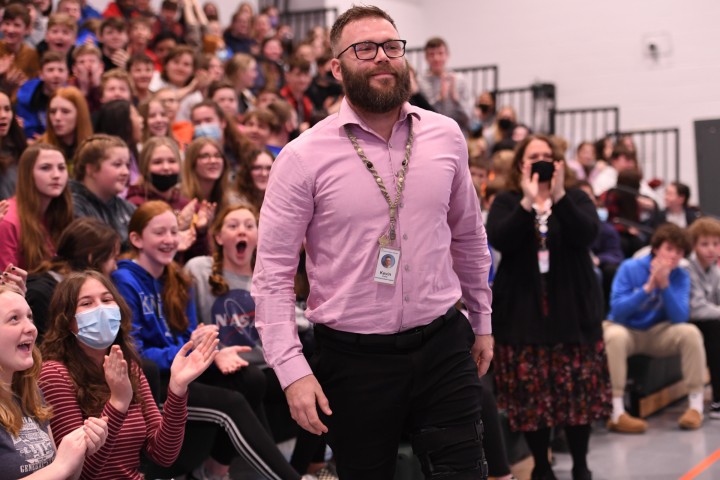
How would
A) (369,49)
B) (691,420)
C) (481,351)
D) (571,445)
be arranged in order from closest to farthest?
1. (369,49)
2. (481,351)
3. (571,445)
4. (691,420)

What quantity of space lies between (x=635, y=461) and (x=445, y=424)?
2597mm

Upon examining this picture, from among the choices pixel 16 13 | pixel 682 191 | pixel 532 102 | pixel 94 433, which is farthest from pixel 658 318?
pixel 532 102

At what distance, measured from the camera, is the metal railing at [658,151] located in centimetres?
1147

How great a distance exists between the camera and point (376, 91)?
2449 millimetres

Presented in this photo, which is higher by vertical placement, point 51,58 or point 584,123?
point 51,58

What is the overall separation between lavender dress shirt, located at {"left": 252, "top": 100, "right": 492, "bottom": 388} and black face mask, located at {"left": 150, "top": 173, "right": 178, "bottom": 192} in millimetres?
2413

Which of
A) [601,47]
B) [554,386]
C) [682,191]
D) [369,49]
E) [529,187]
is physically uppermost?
[601,47]

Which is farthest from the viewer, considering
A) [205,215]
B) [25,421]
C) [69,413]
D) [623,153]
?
[623,153]

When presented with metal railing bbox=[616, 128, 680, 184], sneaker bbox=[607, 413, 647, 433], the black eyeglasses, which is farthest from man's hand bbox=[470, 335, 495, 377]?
metal railing bbox=[616, 128, 680, 184]

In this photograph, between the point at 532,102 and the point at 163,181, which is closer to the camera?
the point at 163,181

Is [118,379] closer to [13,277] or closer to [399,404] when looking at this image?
[13,277]

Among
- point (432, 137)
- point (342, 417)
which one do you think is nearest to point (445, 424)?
point (342, 417)

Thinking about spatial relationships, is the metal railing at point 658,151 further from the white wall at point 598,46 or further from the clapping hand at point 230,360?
the clapping hand at point 230,360

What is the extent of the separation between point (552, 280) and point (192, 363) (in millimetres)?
1690
